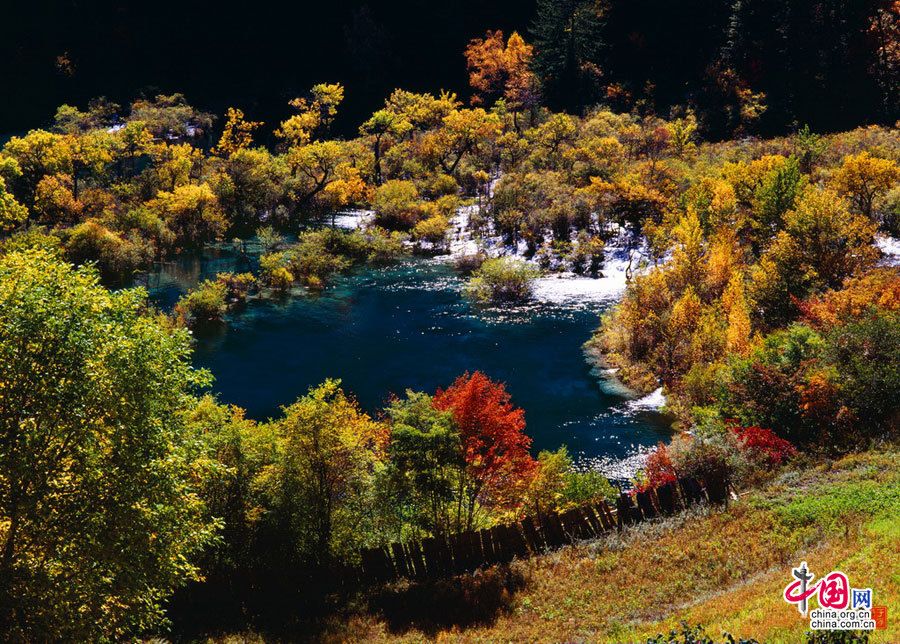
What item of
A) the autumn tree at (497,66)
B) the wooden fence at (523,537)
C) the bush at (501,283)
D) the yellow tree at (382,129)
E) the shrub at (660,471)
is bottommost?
the wooden fence at (523,537)

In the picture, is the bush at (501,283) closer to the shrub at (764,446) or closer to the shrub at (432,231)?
the shrub at (432,231)

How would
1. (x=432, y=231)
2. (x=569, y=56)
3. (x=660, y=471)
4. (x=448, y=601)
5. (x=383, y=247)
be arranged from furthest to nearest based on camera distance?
(x=569, y=56)
(x=432, y=231)
(x=383, y=247)
(x=660, y=471)
(x=448, y=601)

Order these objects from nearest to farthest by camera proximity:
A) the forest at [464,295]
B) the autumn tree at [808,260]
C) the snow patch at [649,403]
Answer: the forest at [464,295] → the snow patch at [649,403] → the autumn tree at [808,260]

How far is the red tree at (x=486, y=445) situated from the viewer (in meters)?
31.5

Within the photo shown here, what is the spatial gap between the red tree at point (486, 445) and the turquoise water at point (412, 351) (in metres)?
8.70

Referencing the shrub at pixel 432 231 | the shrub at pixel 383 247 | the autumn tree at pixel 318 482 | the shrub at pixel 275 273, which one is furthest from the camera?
the shrub at pixel 432 231

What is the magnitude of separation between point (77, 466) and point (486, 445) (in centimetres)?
1659

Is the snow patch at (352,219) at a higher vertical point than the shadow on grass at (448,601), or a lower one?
higher

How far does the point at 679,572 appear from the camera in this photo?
25.4 metres

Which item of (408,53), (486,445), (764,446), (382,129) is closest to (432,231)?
(382,129)

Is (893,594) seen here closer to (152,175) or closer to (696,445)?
(696,445)

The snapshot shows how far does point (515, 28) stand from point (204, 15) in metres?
49.5

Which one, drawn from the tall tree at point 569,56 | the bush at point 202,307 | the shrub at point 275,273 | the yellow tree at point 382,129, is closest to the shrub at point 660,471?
the bush at point 202,307

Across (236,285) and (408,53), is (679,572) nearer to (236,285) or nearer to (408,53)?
(236,285)
